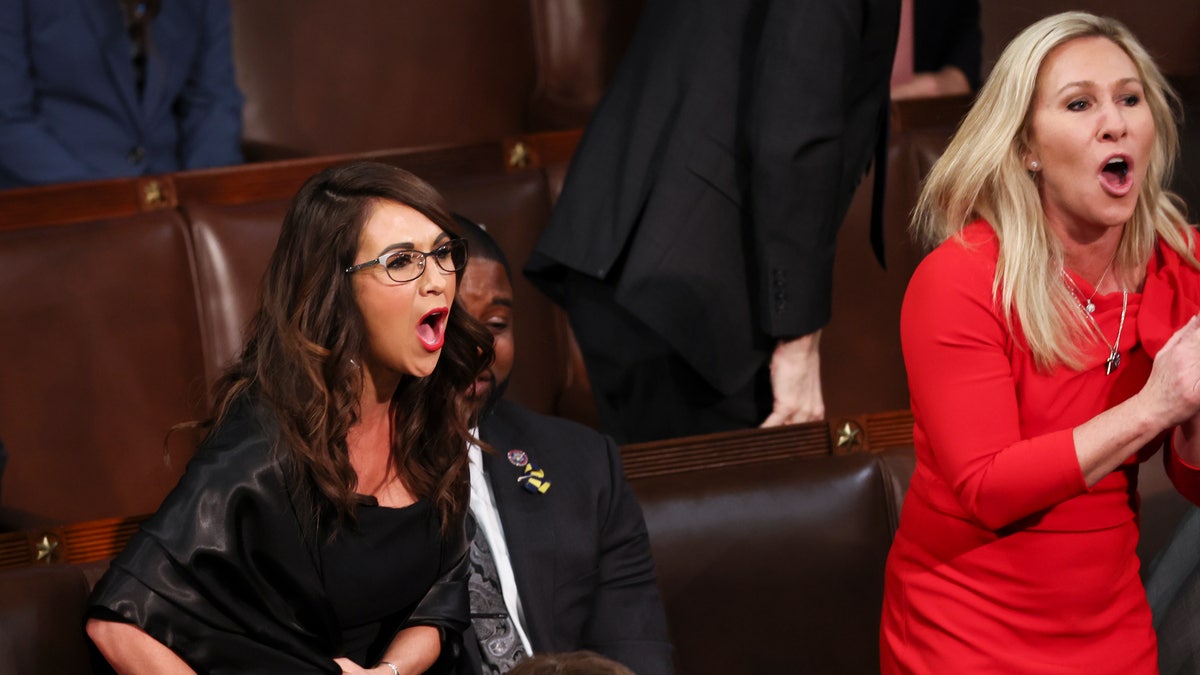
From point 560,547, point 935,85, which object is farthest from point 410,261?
point 935,85

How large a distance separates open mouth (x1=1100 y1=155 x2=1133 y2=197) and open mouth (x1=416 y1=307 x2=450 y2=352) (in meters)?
0.64

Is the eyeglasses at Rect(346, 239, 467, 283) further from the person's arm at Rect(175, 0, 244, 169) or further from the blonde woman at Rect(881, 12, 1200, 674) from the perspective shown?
the person's arm at Rect(175, 0, 244, 169)

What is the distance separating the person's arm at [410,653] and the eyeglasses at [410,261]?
1.15 feet

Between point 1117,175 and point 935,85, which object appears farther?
point 935,85

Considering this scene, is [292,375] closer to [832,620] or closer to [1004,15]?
[832,620]

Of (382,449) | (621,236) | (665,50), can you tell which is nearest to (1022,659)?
(382,449)

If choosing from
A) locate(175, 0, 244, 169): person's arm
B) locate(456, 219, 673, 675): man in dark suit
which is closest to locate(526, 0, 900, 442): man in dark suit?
locate(456, 219, 673, 675): man in dark suit

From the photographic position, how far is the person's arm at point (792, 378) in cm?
198

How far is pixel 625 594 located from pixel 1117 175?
67 cm

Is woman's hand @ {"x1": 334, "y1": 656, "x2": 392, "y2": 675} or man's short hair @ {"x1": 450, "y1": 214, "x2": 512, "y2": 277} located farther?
man's short hair @ {"x1": 450, "y1": 214, "x2": 512, "y2": 277}

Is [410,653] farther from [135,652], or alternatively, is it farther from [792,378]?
[792,378]

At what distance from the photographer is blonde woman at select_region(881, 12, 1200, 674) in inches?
52.9

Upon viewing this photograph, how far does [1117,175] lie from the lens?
4.56ft

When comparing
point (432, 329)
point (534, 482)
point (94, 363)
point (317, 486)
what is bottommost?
point (94, 363)
